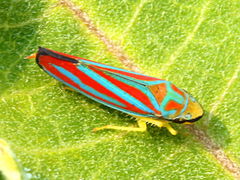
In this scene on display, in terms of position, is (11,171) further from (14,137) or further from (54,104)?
(54,104)

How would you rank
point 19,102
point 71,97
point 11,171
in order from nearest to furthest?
point 11,171 → point 19,102 → point 71,97

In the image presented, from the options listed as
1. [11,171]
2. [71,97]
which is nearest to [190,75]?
[71,97]

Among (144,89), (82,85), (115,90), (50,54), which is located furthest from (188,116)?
(50,54)

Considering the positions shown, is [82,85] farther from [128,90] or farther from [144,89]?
[144,89]

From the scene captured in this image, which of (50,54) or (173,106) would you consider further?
(173,106)

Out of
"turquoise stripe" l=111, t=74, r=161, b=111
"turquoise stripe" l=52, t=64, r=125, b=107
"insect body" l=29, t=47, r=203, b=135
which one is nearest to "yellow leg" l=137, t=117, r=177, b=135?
"insect body" l=29, t=47, r=203, b=135

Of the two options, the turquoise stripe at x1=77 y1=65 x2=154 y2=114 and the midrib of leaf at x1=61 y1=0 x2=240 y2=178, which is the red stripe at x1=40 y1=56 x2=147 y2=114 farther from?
the midrib of leaf at x1=61 y1=0 x2=240 y2=178
